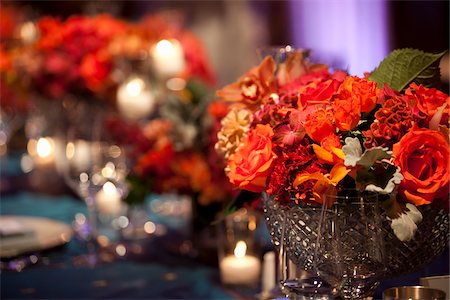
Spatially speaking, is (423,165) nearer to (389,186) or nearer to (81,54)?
(389,186)

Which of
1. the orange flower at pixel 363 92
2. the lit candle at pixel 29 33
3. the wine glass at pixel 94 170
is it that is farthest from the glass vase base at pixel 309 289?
the lit candle at pixel 29 33

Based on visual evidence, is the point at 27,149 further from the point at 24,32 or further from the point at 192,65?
the point at 192,65

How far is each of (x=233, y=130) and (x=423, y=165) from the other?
0.31 metres

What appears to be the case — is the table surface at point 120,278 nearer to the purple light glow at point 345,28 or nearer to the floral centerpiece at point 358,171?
the floral centerpiece at point 358,171

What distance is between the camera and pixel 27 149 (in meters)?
3.38

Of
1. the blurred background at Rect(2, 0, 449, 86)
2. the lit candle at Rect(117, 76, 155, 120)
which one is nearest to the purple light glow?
the blurred background at Rect(2, 0, 449, 86)

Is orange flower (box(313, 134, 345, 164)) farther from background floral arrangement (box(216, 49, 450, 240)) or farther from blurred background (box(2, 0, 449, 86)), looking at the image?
blurred background (box(2, 0, 449, 86))

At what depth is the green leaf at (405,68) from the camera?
44.1 inches

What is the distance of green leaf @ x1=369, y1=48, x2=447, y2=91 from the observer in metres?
1.12

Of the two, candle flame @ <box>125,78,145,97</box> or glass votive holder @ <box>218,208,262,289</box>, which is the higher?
candle flame @ <box>125,78,145,97</box>

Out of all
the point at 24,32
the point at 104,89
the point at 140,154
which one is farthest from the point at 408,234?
the point at 24,32

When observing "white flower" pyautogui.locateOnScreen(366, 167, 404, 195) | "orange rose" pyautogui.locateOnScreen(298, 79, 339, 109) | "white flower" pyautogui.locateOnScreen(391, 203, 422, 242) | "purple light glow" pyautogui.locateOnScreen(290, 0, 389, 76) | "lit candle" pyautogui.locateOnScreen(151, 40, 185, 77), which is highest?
"purple light glow" pyautogui.locateOnScreen(290, 0, 389, 76)

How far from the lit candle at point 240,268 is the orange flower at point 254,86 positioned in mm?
433

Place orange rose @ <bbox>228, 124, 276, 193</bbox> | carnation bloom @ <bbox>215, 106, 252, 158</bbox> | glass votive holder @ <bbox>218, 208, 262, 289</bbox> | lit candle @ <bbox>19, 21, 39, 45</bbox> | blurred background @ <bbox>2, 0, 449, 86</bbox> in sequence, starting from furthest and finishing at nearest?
blurred background @ <bbox>2, 0, 449, 86</bbox> < lit candle @ <bbox>19, 21, 39, 45</bbox> < glass votive holder @ <bbox>218, 208, 262, 289</bbox> < carnation bloom @ <bbox>215, 106, 252, 158</bbox> < orange rose @ <bbox>228, 124, 276, 193</bbox>
